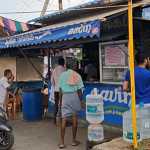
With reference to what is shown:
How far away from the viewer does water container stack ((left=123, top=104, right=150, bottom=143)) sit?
681cm

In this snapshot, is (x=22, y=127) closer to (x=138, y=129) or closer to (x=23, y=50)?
(x=23, y=50)

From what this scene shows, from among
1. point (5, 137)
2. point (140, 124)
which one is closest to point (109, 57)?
point (5, 137)

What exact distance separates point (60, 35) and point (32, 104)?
383 centimetres

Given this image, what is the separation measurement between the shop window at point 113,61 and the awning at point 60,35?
1.47 meters

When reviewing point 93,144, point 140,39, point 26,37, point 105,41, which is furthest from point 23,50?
point 93,144

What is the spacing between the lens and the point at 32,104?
11969 mm

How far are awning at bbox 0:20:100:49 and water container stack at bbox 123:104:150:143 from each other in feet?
5.25

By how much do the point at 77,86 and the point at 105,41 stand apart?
2249 mm

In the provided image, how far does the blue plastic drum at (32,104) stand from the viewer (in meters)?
11.9

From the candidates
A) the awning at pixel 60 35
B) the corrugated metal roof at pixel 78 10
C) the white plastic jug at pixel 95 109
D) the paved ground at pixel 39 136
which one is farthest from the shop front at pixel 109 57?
the white plastic jug at pixel 95 109

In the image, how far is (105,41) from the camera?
33.6 feet

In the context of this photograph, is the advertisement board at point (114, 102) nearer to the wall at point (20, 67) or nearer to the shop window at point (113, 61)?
the shop window at point (113, 61)

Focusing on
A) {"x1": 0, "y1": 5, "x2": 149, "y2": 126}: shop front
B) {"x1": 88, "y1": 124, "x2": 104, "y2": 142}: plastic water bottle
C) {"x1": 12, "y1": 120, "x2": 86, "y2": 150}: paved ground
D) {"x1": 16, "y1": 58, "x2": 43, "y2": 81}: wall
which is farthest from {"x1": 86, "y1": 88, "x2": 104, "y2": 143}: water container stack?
{"x1": 16, "y1": 58, "x2": 43, "y2": 81}: wall

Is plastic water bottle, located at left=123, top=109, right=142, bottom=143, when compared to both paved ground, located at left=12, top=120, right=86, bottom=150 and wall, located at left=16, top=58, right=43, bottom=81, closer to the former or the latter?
paved ground, located at left=12, top=120, right=86, bottom=150
